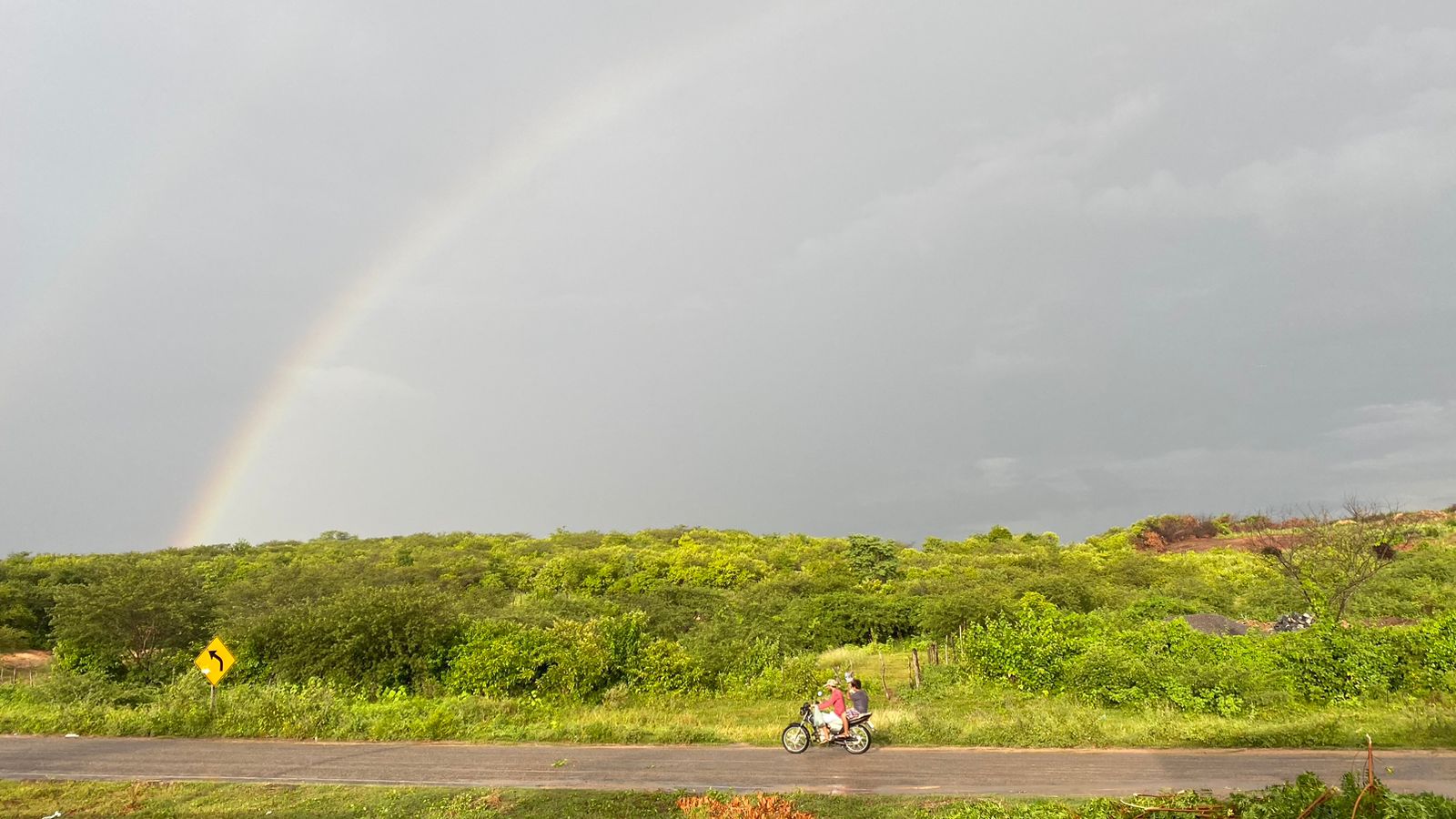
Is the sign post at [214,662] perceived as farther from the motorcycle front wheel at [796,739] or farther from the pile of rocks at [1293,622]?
the pile of rocks at [1293,622]

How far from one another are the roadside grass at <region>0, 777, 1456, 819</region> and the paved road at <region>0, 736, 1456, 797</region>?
2.50 ft

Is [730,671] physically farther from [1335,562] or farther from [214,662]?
[1335,562]

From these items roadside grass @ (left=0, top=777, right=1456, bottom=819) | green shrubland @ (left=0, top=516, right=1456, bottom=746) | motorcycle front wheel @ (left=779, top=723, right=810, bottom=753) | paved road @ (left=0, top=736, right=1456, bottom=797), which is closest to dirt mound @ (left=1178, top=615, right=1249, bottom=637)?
green shrubland @ (left=0, top=516, right=1456, bottom=746)

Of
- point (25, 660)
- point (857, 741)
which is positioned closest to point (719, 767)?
point (857, 741)


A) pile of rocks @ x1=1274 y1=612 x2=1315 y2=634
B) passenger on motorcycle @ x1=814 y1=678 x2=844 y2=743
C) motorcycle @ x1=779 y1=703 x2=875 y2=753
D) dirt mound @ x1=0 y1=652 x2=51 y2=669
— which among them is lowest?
pile of rocks @ x1=1274 y1=612 x2=1315 y2=634

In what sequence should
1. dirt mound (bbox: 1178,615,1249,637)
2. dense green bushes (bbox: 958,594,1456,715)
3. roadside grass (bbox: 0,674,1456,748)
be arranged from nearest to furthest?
roadside grass (bbox: 0,674,1456,748) → dense green bushes (bbox: 958,594,1456,715) → dirt mound (bbox: 1178,615,1249,637)

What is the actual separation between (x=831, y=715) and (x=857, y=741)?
0.88m

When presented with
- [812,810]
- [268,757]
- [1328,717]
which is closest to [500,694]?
[268,757]

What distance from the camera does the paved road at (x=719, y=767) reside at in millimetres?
15656

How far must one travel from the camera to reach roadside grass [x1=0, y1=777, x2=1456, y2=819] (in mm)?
13758

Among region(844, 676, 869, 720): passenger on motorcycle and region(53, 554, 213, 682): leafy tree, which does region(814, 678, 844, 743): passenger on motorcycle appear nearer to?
region(844, 676, 869, 720): passenger on motorcycle

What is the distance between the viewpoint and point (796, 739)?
18.8m

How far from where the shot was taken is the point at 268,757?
19.0 metres

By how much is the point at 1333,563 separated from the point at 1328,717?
103 ft
